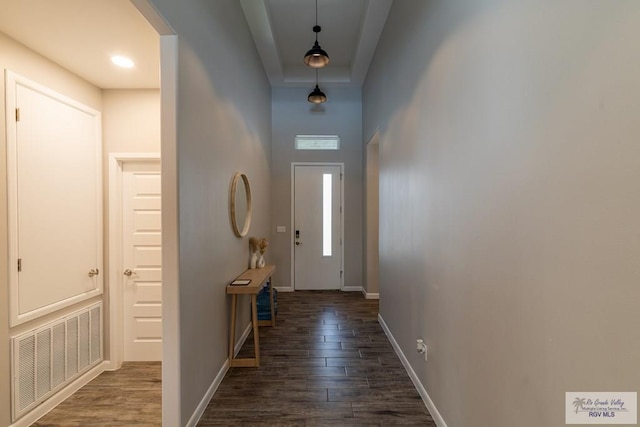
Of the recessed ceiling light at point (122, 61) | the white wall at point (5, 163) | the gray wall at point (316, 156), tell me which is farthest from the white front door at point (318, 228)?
the white wall at point (5, 163)

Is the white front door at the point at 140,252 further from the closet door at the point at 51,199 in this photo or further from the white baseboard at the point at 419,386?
the white baseboard at the point at 419,386

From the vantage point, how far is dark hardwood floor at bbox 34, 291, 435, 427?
6.77 ft

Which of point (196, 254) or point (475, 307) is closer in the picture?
point (475, 307)

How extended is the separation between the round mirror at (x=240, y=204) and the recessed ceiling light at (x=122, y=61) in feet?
3.94

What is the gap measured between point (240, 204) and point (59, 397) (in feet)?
6.82

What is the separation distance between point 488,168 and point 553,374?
0.84 meters

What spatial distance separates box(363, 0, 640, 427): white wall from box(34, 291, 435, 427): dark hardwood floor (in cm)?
40

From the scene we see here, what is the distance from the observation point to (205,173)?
2.21 meters

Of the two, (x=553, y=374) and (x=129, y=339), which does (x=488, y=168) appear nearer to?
(x=553, y=374)

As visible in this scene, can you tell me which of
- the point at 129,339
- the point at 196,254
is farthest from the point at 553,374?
the point at 129,339

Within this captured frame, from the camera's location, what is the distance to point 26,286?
2.03 m

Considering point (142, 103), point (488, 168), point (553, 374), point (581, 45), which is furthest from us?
point (142, 103)

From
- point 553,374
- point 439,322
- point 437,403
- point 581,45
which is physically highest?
point 581,45

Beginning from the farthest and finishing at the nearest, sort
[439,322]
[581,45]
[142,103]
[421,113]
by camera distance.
A: 1. [142,103]
2. [421,113]
3. [439,322]
4. [581,45]
